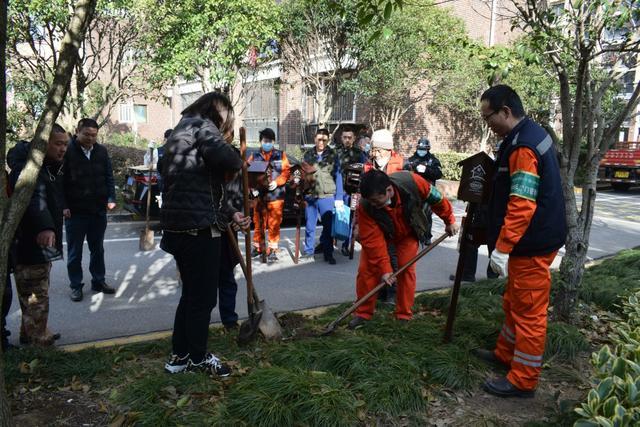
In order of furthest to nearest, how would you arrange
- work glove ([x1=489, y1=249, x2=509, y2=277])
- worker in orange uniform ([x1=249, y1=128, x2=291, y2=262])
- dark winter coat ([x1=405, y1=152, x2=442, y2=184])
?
worker in orange uniform ([x1=249, y1=128, x2=291, y2=262]) < dark winter coat ([x1=405, y1=152, x2=442, y2=184]) < work glove ([x1=489, y1=249, x2=509, y2=277])

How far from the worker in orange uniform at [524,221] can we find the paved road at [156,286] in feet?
8.77

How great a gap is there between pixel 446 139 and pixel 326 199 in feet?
47.1

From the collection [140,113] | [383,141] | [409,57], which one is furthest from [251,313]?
[140,113]

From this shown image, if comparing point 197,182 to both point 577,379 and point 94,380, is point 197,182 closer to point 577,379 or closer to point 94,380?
point 94,380

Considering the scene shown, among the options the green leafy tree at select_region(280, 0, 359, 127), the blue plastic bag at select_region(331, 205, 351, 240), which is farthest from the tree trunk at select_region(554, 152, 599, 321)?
the green leafy tree at select_region(280, 0, 359, 127)

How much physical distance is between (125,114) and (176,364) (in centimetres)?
2980

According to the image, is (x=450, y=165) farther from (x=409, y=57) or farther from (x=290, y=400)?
(x=290, y=400)

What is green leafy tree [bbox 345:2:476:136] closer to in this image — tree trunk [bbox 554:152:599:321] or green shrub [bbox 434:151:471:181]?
green shrub [bbox 434:151:471:181]

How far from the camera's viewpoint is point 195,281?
11.6ft

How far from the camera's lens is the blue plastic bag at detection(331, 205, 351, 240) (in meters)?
7.55

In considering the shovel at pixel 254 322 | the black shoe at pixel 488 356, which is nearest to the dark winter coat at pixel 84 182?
the shovel at pixel 254 322

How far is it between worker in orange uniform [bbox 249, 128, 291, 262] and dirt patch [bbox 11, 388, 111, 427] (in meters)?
4.25

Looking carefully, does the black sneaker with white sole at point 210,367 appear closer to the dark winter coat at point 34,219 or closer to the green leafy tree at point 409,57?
the dark winter coat at point 34,219

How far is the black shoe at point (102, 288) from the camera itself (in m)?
6.00
